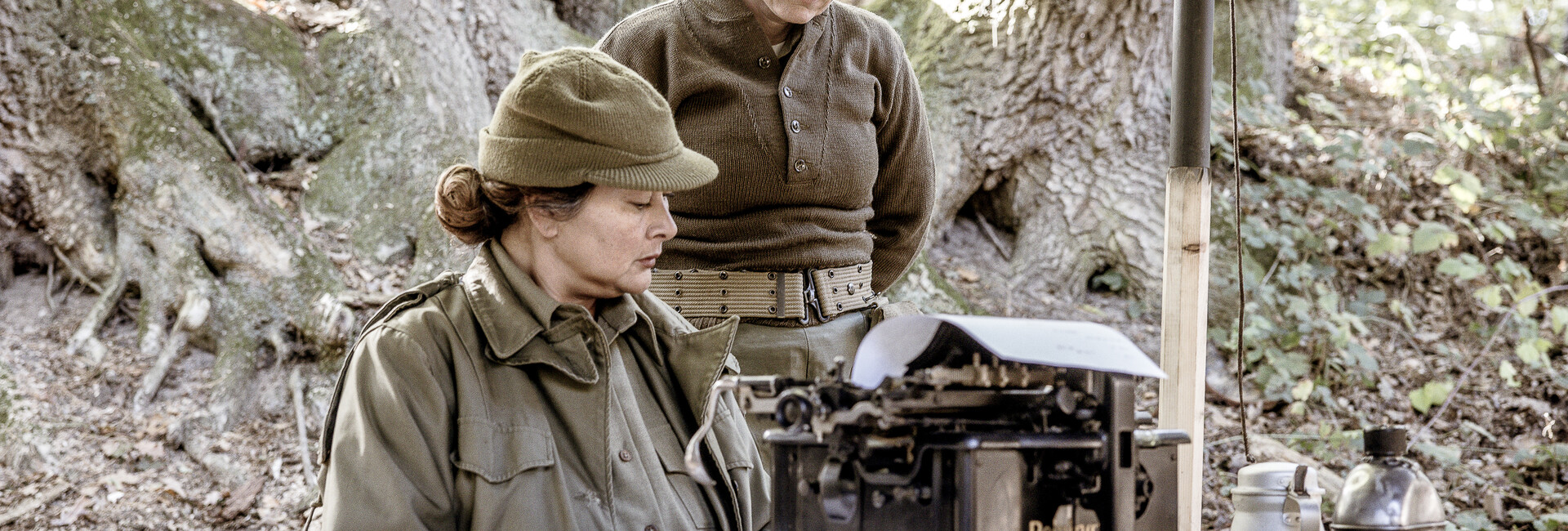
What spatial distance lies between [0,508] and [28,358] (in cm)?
74

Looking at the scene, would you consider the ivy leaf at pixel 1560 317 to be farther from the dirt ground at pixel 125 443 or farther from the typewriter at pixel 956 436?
the dirt ground at pixel 125 443

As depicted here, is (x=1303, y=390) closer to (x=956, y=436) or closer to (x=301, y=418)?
(x=301, y=418)

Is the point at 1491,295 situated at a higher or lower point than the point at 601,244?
lower

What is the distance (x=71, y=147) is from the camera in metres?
4.54

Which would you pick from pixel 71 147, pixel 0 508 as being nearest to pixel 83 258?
pixel 71 147

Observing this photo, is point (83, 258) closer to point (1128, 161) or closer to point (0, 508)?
point (0, 508)

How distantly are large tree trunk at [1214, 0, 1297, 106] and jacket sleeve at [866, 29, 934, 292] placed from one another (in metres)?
3.96

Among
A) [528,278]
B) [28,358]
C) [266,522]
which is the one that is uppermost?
[528,278]

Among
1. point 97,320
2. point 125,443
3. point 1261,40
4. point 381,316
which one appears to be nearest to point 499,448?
point 381,316

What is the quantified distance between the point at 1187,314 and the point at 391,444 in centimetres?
169

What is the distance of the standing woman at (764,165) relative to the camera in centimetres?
274

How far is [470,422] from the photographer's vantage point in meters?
1.83

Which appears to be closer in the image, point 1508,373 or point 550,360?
point 550,360

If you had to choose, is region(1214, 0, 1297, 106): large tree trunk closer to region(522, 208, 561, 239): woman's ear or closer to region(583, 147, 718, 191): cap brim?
region(583, 147, 718, 191): cap brim
